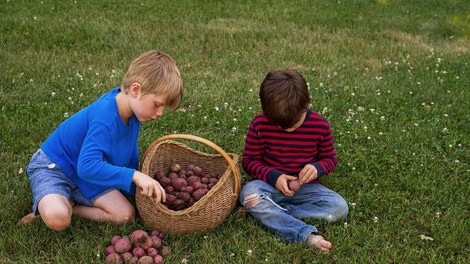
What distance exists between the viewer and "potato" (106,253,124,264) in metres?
3.32

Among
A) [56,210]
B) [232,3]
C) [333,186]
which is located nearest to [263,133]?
[333,186]

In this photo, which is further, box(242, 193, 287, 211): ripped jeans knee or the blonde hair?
box(242, 193, 287, 211): ripped jeans knee

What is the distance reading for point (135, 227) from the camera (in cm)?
376

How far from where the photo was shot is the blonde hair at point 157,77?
336 centimetres

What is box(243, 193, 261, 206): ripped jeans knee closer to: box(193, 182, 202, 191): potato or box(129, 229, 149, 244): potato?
box(193, 182, 202, 191): potato

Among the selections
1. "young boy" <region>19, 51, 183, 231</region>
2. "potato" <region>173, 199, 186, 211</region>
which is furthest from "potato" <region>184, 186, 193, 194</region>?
"young boy" <region>19, 51, 183, 231</region>

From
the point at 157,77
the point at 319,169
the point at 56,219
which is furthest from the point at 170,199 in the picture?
the point at 319,169

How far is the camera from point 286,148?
400cm

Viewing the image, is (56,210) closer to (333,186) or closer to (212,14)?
(333,186)

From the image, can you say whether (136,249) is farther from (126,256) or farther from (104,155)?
(104,155)

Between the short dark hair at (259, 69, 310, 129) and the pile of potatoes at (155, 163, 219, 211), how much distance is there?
67 cm

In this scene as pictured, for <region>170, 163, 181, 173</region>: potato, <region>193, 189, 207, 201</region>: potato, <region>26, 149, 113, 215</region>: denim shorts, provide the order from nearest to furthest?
<region>26, 149, 113, 215</region>: denim shorts, <region>193, 189, 207, 201</region>: potato, <region>170, 163, 181, 173</region>: potato

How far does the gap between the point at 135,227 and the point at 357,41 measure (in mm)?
5244

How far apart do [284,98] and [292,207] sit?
905 mm
